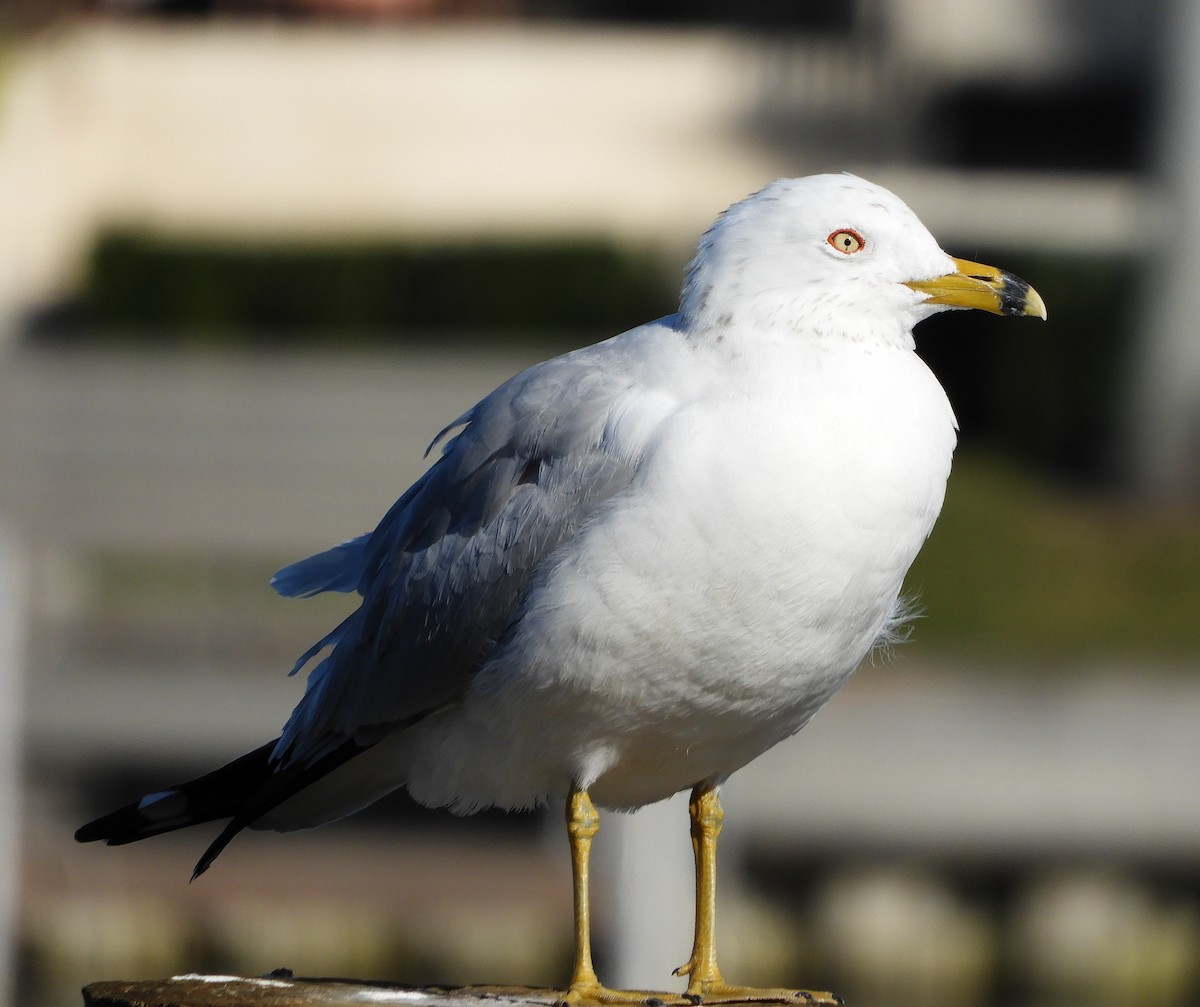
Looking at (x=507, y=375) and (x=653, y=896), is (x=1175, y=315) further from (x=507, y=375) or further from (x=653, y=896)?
(x=653, y=896)

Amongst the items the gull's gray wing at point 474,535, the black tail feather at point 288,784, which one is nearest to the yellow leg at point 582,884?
the gull's gray wing at point 474,535

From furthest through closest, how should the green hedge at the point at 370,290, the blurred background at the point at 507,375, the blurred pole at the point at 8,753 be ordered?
the green hedge at the point at 370,290 < the blurred background at the point at 507,375 < the blurred pole at the point at 8,753

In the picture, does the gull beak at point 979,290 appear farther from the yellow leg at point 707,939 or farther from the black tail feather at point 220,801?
the black tail feather at point 220,801

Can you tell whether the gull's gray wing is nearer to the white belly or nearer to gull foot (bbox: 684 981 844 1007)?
the white belly

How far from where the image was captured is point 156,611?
9656mm

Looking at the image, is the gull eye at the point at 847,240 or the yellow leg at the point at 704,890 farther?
the yellow leg at the point at 704,890

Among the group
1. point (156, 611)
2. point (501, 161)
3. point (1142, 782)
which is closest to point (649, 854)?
point (1142, 782)

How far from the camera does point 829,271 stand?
3.73m

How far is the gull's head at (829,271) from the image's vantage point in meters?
3.72

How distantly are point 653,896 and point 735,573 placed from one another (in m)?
3.16

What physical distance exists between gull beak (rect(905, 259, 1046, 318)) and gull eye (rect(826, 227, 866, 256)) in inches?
4.4

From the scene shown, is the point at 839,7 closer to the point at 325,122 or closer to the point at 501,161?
the point at 501,161

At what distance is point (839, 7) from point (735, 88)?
1.75 metres

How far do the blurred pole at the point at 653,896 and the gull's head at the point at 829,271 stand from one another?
2.94 meters
